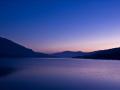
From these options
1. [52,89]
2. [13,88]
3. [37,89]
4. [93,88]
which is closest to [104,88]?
[93,88]

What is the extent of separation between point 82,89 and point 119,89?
14.5ft

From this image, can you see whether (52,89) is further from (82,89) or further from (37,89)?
(82,89)

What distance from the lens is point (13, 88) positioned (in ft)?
84.0

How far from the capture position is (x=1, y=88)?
2467cm

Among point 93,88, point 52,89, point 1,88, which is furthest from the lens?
point 93,88

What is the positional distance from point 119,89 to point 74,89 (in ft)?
17.7

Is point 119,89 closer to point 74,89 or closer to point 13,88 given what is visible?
point 74,89

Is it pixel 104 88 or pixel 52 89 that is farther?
pixel 104 88

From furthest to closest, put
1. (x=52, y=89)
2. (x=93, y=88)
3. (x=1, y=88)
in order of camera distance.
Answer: (x=93, y=88), (x=52, y=89), (x=1, y=88)

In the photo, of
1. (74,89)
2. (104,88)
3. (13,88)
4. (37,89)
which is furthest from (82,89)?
(13,88)

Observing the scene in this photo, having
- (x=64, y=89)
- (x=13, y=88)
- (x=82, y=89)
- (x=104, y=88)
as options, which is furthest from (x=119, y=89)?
(x=13, y=88)

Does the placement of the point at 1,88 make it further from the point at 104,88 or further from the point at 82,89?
the point at 104,88

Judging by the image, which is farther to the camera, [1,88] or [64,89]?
[64,89]

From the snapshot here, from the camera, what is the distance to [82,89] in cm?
2742
